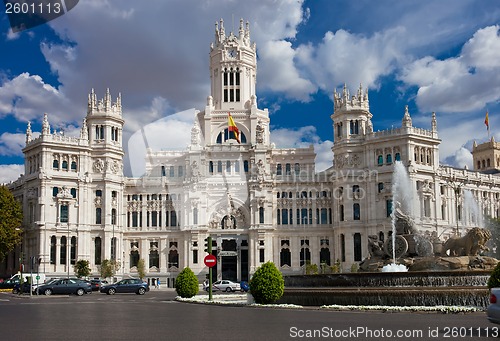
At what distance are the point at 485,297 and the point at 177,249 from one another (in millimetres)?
79151

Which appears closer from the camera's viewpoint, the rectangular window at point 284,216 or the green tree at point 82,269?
the green tree at point 82,269

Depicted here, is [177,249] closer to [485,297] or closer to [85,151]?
[85,151]

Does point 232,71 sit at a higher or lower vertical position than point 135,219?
higher

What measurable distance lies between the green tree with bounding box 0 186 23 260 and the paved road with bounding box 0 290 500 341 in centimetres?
6686

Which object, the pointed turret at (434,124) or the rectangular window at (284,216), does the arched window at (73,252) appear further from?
the pointed turret at (434,124)

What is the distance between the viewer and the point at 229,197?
354 feet

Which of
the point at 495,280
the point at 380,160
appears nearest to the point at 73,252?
the point at 380,160

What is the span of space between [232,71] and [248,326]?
98052 millimetres

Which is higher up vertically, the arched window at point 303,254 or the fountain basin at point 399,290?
the arched window at point 303,254

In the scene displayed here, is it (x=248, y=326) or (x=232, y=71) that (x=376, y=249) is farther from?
(x=232, y=71)

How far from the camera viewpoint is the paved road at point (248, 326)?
22125 millimetres

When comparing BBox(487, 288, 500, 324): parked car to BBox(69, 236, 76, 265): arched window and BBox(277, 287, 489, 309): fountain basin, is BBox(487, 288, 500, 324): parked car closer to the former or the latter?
BBox(277, 287, 489, 309): fountain basin

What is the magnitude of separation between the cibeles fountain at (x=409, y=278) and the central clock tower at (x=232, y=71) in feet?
236


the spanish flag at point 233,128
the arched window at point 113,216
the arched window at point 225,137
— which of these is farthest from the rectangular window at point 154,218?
the spanish flag at point 233,128
